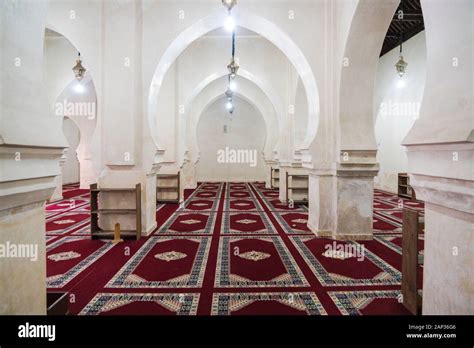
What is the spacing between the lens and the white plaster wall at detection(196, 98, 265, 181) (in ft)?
53.5

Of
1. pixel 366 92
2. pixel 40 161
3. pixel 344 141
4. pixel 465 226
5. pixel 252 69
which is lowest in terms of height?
pixel 465 226

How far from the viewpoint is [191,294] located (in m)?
2.83

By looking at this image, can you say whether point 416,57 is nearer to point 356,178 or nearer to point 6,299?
point 356,178

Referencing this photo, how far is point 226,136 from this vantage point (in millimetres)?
16375

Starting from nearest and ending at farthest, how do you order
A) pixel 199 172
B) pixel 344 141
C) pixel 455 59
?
pixel 455 59 → pixel 344 141 → pixel 199 172

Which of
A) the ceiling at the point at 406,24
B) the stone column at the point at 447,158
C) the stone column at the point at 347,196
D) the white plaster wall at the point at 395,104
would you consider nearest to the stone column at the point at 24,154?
the stone column at the point at 447,158

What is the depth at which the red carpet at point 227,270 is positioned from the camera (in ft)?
8.62

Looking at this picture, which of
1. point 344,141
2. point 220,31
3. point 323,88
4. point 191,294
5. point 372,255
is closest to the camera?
point 191,294

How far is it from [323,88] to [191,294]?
3.79 metres

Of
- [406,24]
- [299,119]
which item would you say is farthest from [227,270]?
[406,24]

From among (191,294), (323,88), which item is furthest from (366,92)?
(191,294)

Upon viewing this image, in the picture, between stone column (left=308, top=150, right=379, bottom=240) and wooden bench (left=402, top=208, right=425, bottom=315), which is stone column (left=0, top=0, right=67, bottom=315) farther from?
stone column (left=308, top=150, right=379, bottom=240)

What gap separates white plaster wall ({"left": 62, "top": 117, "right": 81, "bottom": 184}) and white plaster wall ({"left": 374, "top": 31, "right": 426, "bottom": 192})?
12.9 metres

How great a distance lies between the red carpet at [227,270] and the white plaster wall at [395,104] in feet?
17.1
